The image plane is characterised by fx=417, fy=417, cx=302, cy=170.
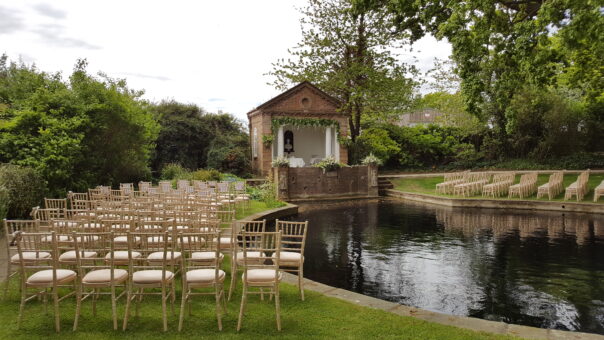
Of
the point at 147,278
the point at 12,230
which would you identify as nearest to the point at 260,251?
the point at 147,278

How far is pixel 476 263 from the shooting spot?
850 centimetres

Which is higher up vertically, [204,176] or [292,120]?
[292,120]

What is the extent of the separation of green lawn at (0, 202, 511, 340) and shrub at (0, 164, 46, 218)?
7.17 meters

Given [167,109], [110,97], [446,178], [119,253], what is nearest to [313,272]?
[119,253]

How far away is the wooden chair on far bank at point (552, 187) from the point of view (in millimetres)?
16688

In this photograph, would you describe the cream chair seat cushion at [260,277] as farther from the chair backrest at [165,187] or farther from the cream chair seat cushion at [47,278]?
the chair backrest at [165,187]

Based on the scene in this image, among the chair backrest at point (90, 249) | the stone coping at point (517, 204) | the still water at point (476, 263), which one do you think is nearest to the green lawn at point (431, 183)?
the stone coping at point (517, 204)

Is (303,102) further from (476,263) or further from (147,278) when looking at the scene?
(147,278)

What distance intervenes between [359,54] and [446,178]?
32.6 ft

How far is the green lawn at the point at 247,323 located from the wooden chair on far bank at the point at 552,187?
14.2m

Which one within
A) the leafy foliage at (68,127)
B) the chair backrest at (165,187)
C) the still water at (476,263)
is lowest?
the still water at (476,263)

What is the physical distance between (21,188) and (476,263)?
1201 centimetres

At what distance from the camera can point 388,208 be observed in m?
17.4

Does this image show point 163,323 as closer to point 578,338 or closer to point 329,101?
point 578,338
